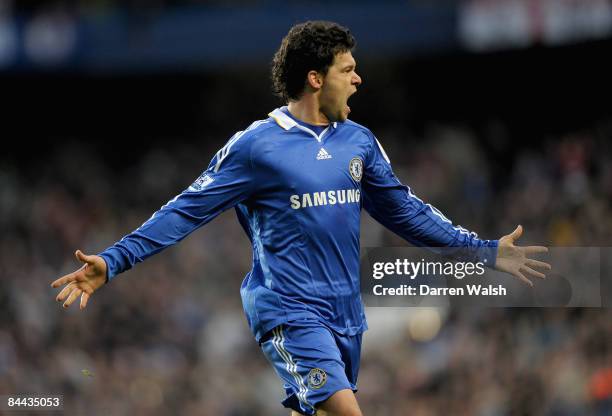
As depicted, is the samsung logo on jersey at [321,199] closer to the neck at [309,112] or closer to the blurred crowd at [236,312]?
the neck at [309,112]

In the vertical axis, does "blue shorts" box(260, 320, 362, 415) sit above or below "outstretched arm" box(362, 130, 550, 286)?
below

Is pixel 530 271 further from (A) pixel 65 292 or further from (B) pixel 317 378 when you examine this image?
(A) pixel 65 292

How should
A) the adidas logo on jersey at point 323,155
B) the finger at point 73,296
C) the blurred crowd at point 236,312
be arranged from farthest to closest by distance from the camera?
the blurred crowd at point 236,312 → the adidas logo on jersey at point 323,155 → the finger at point 73,296

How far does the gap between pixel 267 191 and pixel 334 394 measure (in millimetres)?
1015

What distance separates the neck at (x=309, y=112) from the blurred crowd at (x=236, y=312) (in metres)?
3.53

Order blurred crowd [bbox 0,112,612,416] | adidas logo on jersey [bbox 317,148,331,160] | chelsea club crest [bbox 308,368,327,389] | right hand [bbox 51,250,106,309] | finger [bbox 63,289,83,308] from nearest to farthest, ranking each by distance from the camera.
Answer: finger [bbox 63,289,83,308], right hand [bbox 51,250,106,309], chelsea club crest [bbox 308,368,327,389], adidas logo on jersey [bbox 317,148,331,160], blurred crowd [bbox 0,112,612,416]

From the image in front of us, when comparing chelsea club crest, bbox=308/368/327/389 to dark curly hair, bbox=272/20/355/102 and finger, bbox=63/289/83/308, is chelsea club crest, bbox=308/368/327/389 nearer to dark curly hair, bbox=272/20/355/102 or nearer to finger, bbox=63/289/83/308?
finger, bbox=63/289/83/308

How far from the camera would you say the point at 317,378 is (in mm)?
5207

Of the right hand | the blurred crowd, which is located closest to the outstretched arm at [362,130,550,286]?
the right hand

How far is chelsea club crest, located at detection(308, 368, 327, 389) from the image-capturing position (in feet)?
17.0

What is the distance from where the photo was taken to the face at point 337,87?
556 centimetres

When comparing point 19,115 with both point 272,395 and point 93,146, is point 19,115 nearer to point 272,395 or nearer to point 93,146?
point 93,146

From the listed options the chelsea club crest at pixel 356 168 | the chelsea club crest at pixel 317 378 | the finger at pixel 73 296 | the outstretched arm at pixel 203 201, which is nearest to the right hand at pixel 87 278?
the finger at pixel 73 296

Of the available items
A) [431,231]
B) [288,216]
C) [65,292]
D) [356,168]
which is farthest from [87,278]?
[431,231]
